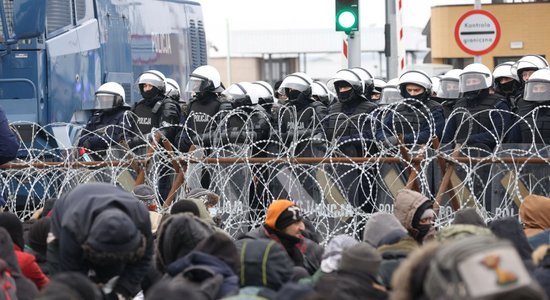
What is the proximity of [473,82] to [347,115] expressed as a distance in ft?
4.07

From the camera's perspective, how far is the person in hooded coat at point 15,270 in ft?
24.2

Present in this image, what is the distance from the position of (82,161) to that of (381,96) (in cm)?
344

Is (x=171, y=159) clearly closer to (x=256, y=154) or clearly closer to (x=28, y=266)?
(x=256, y=154)

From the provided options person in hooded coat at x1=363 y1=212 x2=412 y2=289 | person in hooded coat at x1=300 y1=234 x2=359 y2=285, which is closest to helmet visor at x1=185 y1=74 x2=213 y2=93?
person in hooded coat at x1=363 y1=212 x2=412 y2=289

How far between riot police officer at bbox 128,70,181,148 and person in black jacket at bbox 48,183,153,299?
6920 millimetres

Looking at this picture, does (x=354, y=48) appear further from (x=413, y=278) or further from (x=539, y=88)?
(x=413, y=278)

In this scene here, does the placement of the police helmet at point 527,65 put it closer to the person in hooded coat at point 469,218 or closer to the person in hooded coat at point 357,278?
the person in hooded coat at point 469,218

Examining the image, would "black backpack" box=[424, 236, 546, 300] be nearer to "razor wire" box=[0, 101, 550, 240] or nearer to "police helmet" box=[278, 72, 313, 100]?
"razor wire" box=[0, 101, 550, 240]

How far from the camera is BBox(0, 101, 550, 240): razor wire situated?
11656mm

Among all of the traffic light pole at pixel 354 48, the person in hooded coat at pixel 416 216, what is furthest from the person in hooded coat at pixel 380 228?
the traffic light pole at pixel 354 48

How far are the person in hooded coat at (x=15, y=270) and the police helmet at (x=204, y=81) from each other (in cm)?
772

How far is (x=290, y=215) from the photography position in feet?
28.2

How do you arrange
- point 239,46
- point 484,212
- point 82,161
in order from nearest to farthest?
point 484,212
point 82,161
point 239,46

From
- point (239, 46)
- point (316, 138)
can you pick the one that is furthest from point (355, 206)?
point (239, 46)
